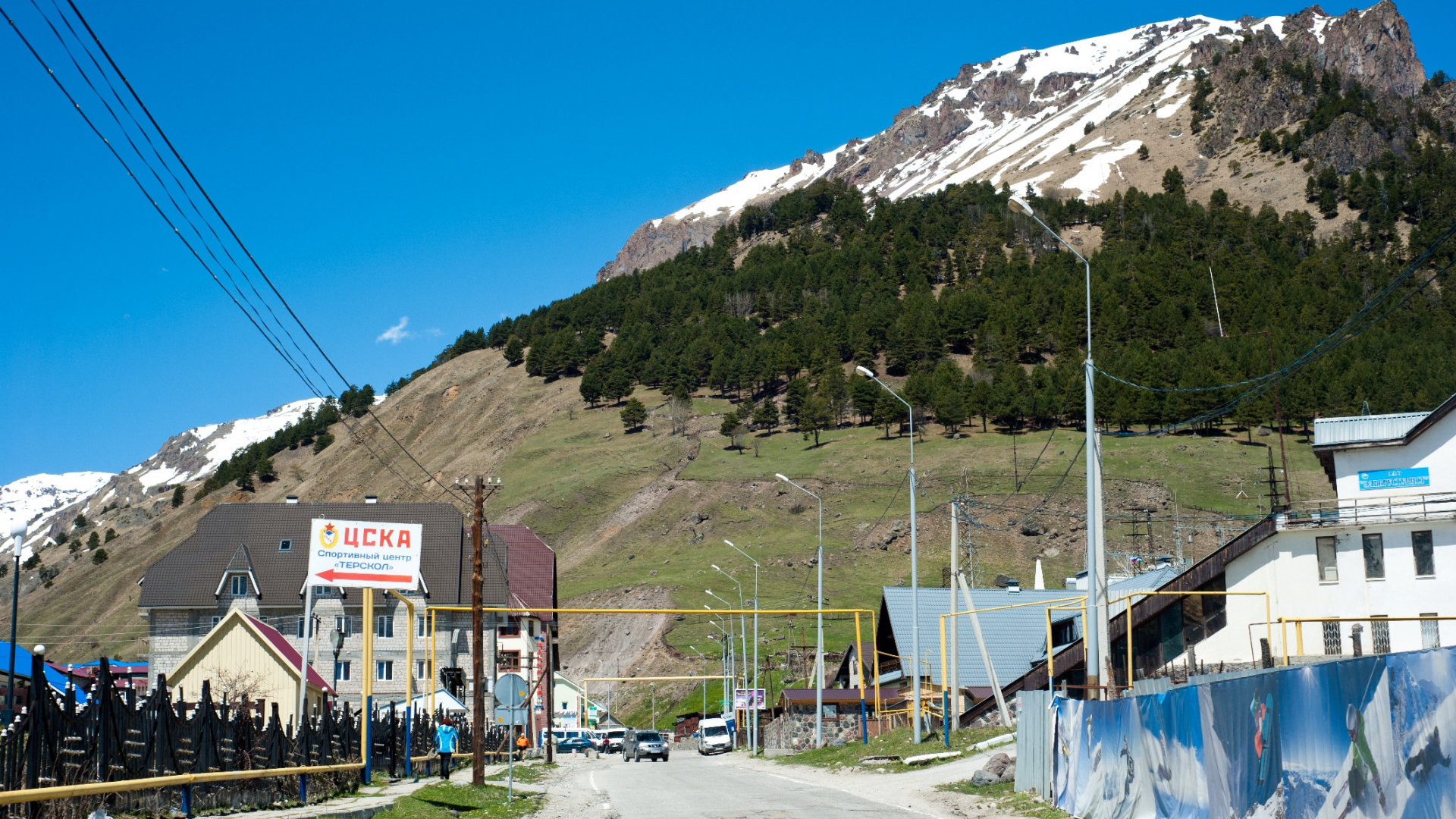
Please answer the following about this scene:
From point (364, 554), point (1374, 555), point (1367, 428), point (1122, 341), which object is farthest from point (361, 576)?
point (1122, 341)

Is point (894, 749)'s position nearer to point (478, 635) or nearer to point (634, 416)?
point (478, 635)

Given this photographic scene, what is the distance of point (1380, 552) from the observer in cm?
4662

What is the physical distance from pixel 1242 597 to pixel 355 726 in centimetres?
3395

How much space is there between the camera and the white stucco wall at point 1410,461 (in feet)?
158

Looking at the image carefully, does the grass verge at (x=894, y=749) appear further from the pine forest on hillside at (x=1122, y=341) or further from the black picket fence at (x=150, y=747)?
the pine forest on hillside at (x=1122, y=341)

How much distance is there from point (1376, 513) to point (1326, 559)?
8.51 feet

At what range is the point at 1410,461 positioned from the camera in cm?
4919

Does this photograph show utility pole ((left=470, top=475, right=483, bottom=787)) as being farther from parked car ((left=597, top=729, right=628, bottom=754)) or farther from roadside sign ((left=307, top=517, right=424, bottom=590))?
parked car ((left=597, top=729, right=628, bottom=754))

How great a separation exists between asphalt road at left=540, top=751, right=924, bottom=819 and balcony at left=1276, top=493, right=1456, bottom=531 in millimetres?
25129

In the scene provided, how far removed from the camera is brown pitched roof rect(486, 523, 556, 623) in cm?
7525

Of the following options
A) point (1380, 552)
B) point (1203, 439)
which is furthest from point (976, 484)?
point (1380, 552)

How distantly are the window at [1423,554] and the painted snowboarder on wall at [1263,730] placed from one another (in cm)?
4048

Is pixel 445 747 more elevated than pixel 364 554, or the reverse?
pixel 364 554

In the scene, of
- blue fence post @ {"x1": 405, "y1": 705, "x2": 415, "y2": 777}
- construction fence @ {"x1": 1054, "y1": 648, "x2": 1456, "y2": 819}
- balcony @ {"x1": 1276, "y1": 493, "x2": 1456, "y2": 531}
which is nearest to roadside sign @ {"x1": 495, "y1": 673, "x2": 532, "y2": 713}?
blue fence post @ {"x1": 405, "y1": 705, "x2": 415, "y2": 777}
